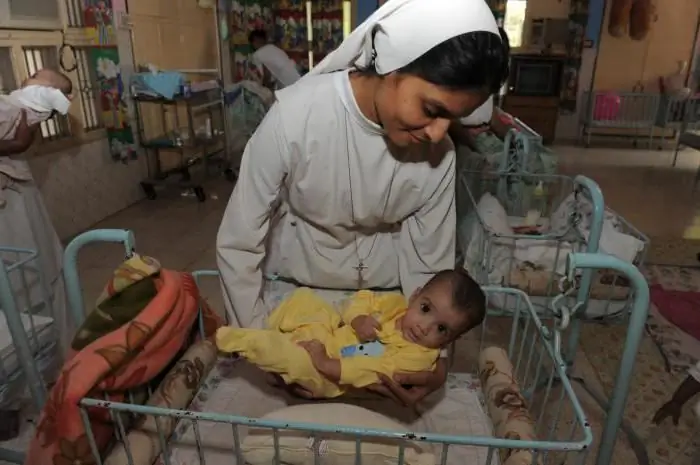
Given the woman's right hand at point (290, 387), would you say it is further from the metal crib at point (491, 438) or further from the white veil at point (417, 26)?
the white veil at point (417, 26)

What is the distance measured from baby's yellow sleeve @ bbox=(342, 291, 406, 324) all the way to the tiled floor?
45.6 inches

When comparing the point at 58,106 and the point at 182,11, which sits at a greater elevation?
the point at 182,11

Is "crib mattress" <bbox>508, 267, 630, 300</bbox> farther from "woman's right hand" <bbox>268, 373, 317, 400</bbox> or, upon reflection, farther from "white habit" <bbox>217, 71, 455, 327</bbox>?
"woman's right hand" <bbox>268, 373, 317, 400</bbox>

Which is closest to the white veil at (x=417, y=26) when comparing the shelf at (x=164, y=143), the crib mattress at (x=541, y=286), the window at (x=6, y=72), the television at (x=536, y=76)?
the crib mattress at (x=541, y=286)

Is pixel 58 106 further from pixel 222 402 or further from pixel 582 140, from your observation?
pixel 582 140

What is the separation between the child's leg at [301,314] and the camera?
3.91 feet

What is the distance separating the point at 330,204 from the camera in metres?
1.17

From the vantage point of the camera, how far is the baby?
78.9 inches

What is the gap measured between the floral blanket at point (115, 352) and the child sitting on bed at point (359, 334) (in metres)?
0.14

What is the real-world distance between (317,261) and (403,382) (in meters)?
0.36

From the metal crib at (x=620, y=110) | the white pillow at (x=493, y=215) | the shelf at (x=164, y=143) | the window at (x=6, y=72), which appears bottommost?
the metal crib at (x=620, y=110)

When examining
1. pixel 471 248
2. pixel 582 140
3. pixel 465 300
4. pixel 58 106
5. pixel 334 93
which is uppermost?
pixel 334 93

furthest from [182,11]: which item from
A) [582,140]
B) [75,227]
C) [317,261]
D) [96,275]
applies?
[582,140]

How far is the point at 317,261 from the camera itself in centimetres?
128
